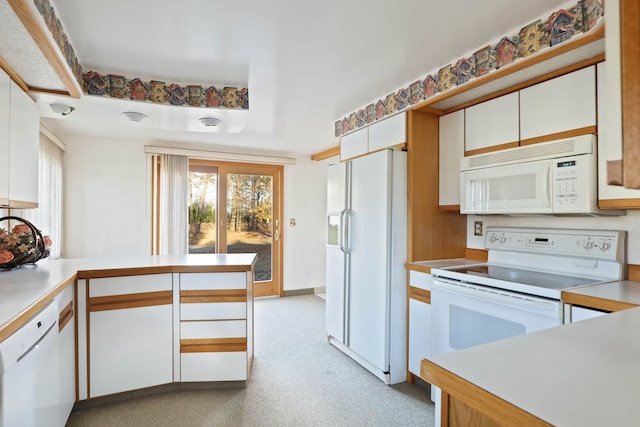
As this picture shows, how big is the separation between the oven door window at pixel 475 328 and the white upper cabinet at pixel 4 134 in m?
2.64

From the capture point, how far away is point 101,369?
83.9 inches

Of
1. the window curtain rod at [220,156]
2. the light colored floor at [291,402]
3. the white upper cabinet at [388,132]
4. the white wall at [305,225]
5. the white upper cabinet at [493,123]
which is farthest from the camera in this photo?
the white wall at [305,225]

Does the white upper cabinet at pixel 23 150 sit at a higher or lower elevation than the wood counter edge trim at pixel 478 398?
higher

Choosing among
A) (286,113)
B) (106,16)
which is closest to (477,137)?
(286,113)

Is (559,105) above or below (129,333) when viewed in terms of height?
above

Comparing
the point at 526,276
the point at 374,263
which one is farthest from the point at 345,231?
the point at 526,276

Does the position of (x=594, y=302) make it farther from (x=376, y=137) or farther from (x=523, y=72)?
(x=376, y=137)

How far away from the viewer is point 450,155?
103 inches

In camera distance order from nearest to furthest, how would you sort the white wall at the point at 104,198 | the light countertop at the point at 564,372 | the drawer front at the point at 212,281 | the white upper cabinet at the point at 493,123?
the light countertop at the point at 564,372 < the white upper cabinet at the point at 493,123 < the drawer front at the point at 212,281 < the white wall at the point at 104,198

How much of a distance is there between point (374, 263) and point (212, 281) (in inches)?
47.5

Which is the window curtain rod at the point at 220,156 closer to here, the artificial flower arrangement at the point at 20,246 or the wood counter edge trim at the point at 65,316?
the artificial flower arrangement at the point at 20,246

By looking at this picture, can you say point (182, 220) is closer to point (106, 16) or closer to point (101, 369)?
point (101, 369)

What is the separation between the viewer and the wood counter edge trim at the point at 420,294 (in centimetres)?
239

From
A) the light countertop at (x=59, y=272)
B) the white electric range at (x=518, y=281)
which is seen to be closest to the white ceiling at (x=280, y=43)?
the light countertop at (x=59, y=272)
